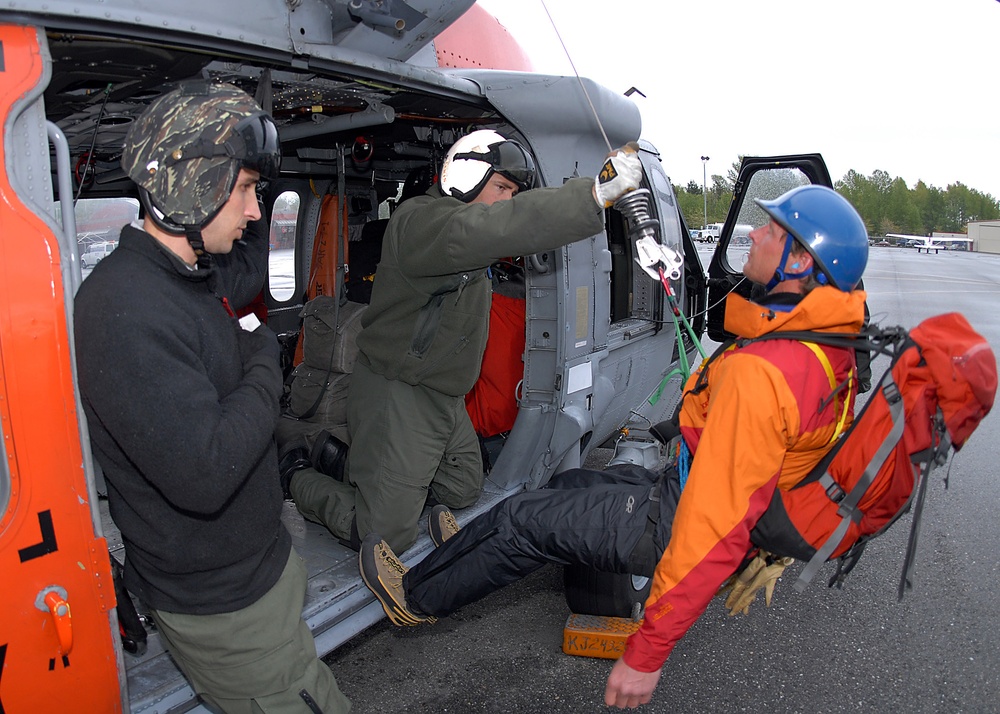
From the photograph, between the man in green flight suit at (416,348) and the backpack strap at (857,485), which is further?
the man in green flight suit at (416,348)

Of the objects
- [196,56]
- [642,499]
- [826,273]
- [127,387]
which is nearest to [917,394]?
[826,273]

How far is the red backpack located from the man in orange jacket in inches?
3.7

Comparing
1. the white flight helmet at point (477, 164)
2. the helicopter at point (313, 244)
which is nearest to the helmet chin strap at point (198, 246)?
the helicopter at point (313, 244)

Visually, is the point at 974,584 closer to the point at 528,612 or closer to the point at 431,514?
the point at 528,612

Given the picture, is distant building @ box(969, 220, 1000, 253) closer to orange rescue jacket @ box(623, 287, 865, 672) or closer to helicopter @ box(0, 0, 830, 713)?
helicopter @ box(0, 0, 830, 713)

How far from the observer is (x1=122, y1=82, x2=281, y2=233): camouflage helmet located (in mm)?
1843

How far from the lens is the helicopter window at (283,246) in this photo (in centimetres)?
650

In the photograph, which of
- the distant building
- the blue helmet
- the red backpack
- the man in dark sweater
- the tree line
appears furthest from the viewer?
the tree line

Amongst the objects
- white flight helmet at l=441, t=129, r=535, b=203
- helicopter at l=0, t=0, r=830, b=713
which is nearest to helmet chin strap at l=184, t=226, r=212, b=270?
helicopter at l=0, t=0, r=830, b=713

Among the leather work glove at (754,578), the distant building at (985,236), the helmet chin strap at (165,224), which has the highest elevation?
the helmet chin strap at (165,224)

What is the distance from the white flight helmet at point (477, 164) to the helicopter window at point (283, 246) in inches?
143

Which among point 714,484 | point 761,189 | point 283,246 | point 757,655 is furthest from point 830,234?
point 283,246

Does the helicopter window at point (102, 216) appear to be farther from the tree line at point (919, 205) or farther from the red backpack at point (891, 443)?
the tree line at point (919, 205)

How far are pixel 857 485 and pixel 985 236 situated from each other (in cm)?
9292
